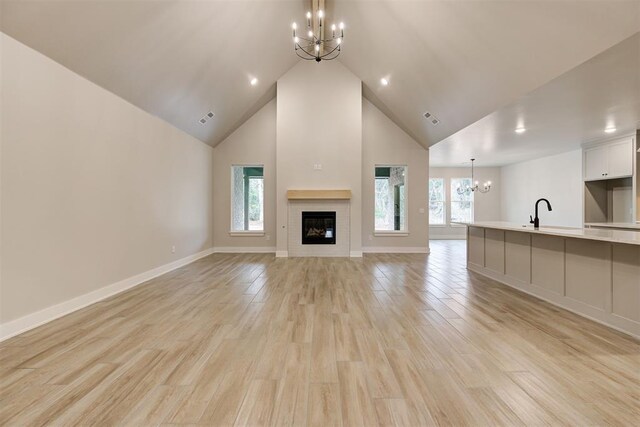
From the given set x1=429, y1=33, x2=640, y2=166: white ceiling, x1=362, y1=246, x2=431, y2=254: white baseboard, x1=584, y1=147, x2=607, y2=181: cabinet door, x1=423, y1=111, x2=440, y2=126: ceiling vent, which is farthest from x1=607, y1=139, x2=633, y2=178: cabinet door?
x1=362, y1=246, x2=431, y2=254: white baseboard

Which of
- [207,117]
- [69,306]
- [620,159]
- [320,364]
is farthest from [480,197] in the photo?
[69,306]

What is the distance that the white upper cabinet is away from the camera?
5.65 meters

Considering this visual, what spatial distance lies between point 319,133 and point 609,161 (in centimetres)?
624

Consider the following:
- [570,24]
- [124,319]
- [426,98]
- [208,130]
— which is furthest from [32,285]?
[426,98]

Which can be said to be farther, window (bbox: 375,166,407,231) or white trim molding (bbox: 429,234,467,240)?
white trim molding (bbox: 429,234,467,240)

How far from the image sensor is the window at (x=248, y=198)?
7.91 meters

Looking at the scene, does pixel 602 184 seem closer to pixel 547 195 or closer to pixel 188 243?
pixel 547 195

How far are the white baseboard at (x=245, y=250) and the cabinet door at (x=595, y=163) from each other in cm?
766

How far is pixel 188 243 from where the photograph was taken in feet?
20.6

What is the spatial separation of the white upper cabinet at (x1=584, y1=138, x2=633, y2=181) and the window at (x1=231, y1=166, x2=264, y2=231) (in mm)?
7806

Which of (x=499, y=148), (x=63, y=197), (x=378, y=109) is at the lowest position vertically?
(x=63, y=197)

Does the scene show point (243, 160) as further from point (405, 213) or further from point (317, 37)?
point (405, 213)

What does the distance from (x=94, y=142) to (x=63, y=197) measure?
83 centimetres

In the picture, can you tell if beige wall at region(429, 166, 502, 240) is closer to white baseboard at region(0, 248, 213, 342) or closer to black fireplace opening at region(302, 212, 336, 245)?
black fireplace opening at region(302, 212, 336, 245)
